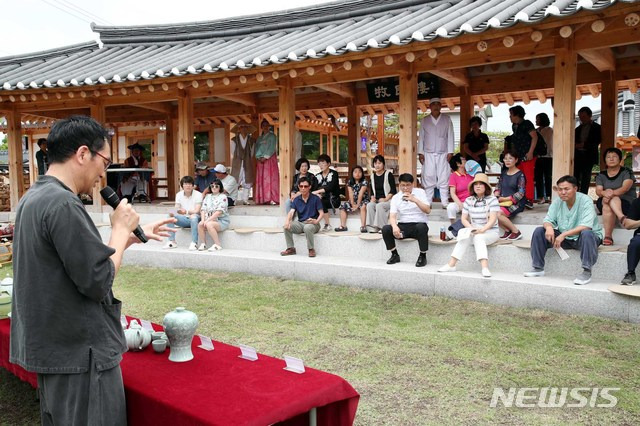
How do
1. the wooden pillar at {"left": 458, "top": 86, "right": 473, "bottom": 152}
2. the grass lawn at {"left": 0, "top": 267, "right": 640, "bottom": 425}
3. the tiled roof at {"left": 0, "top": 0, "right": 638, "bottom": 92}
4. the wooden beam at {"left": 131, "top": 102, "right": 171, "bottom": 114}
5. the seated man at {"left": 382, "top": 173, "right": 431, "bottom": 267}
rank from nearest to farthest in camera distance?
the grass lawn at {"left": 0, "top": 267, "right": 640, "bottom": 425}, the tiled roof at {"left": 0, "top": 0, "right": 638, "bottom": 92}, the seated man at {"left": 382, "top": 173, "right": 431, "bottom": 267}, the wooden pillar at {"left": 458, "top": 86, "right": 473, "bottom": 152}, the wooden beam at {"left": 131, "top": 102, "right": 171, "bottom": 114}

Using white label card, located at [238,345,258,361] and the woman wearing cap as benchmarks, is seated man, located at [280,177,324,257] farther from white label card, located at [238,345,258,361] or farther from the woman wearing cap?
white label card, located at [238,345,258,361]

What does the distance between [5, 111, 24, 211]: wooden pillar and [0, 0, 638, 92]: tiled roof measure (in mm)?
923

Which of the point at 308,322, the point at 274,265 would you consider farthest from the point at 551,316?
the point at 274,265

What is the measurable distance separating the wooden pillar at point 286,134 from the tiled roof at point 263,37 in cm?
73

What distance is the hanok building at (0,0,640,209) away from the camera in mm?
6332

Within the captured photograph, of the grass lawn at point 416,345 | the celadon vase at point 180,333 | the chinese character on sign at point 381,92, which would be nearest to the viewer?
the celadon vase at point 180,333

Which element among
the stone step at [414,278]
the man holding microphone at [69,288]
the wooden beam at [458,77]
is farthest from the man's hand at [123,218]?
the wooden beam at [458,77]

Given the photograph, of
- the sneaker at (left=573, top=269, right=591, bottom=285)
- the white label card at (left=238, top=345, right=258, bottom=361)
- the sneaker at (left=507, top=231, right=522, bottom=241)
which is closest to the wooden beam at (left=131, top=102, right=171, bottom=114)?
the sneaker at (left=507, top=231, right=522, bottom=241)

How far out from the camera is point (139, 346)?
9.46 ft

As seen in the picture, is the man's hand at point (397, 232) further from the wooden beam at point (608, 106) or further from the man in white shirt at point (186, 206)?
the wooden beam at point (608, 106)

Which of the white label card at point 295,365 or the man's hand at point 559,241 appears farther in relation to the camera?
the man's hand at point 559,241

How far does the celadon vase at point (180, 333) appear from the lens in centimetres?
269

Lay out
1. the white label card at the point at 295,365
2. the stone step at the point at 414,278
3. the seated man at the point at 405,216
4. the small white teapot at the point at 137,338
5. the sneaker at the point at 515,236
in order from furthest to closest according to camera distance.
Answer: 1. the seated man at the point at 405,216
2. the sneaker at the point at 515,236
3. the stone step at the point at 414,278
4. the small white teapot at the point at 137,338
5. the white label card at the point at 295,365

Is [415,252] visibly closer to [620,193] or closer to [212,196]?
[620,193]
